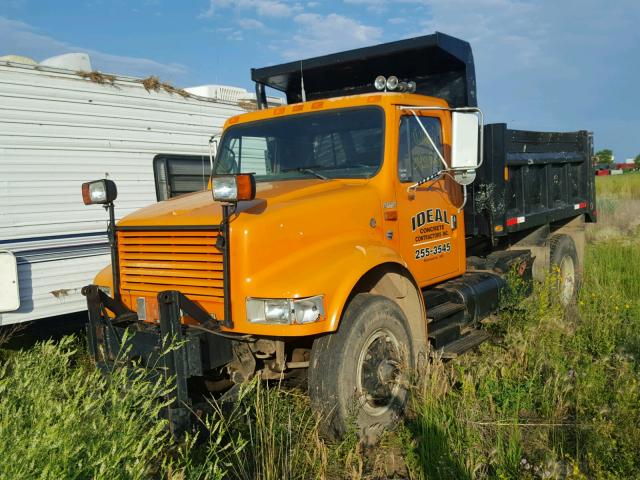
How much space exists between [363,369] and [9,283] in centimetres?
359

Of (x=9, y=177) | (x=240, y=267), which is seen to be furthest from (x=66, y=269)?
(x=240, y=267)

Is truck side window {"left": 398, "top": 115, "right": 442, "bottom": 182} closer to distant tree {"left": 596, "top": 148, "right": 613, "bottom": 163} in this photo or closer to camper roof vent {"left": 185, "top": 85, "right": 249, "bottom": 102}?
camper roof vent {"left": 185, "top": 85, "right": 249, "bottom": 102}

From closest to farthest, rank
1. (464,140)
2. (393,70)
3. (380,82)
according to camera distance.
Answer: (464,140) < (380,82) < (393,70)

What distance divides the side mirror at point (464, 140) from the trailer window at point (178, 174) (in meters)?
3.24

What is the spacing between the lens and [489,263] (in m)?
6.22

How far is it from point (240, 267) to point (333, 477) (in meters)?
1.41

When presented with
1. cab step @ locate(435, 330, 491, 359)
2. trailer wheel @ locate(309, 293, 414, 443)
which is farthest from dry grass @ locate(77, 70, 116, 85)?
cab step @ locate(435, 330, 491, 359)

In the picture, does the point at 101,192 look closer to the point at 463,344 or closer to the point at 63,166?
the point at 63,166

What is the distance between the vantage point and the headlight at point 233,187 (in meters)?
3.29

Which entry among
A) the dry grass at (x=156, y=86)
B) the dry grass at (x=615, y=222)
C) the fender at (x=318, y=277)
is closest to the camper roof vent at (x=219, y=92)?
the dry grass at (x=156, y=86)

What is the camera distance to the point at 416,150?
484 cm

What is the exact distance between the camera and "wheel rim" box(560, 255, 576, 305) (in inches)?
299

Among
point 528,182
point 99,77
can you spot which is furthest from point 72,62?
point 528,182

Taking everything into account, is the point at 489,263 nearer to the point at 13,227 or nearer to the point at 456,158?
the point at 456,158
